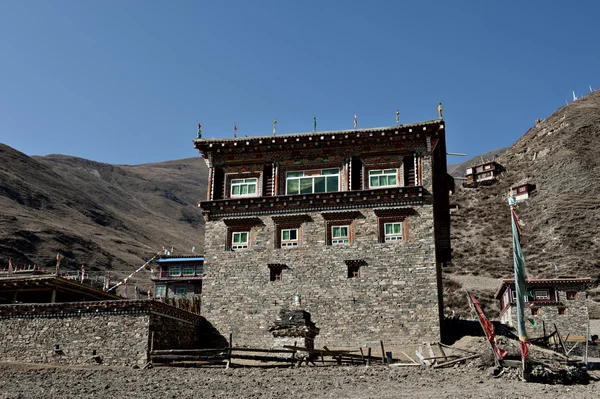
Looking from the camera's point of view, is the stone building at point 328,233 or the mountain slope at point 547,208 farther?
the mountain slope at point 547,208

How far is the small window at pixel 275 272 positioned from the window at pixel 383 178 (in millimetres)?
6929

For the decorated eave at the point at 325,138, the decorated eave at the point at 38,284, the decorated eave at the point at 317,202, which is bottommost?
the decorated eave at the point at 38,284

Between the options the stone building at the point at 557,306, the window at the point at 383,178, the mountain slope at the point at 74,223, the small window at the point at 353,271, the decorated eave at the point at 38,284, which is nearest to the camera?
the decorated eave at the point at 38,284

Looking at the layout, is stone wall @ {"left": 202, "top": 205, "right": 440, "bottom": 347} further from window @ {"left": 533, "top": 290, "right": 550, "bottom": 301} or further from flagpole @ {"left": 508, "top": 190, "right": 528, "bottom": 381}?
window @ {"left": 533, "top": 290, "right": 550, "bottom": 301}

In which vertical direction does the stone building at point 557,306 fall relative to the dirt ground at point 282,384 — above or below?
above

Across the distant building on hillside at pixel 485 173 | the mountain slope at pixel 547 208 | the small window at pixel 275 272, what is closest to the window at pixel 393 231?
the small window at pixel 275 272

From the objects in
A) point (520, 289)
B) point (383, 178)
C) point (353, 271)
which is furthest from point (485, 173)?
point (520, 289)

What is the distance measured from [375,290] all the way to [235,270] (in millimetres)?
7930

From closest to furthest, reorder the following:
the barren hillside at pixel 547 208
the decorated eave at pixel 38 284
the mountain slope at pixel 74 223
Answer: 1. the decorated eave at pixel 38 284
2. the barren hillside at pixel 547 208
3. the mountain slope at pixel 74 223

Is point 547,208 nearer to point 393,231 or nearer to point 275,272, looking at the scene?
point 393,231

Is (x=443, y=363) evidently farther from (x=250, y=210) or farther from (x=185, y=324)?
(x=250, y=210)

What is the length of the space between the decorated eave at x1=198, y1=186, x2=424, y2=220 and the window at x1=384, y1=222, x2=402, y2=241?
43.6 inches

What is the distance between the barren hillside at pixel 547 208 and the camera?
81000mm

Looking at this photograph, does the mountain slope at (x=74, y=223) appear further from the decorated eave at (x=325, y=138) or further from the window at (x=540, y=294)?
the window at (x=540, y=294)
